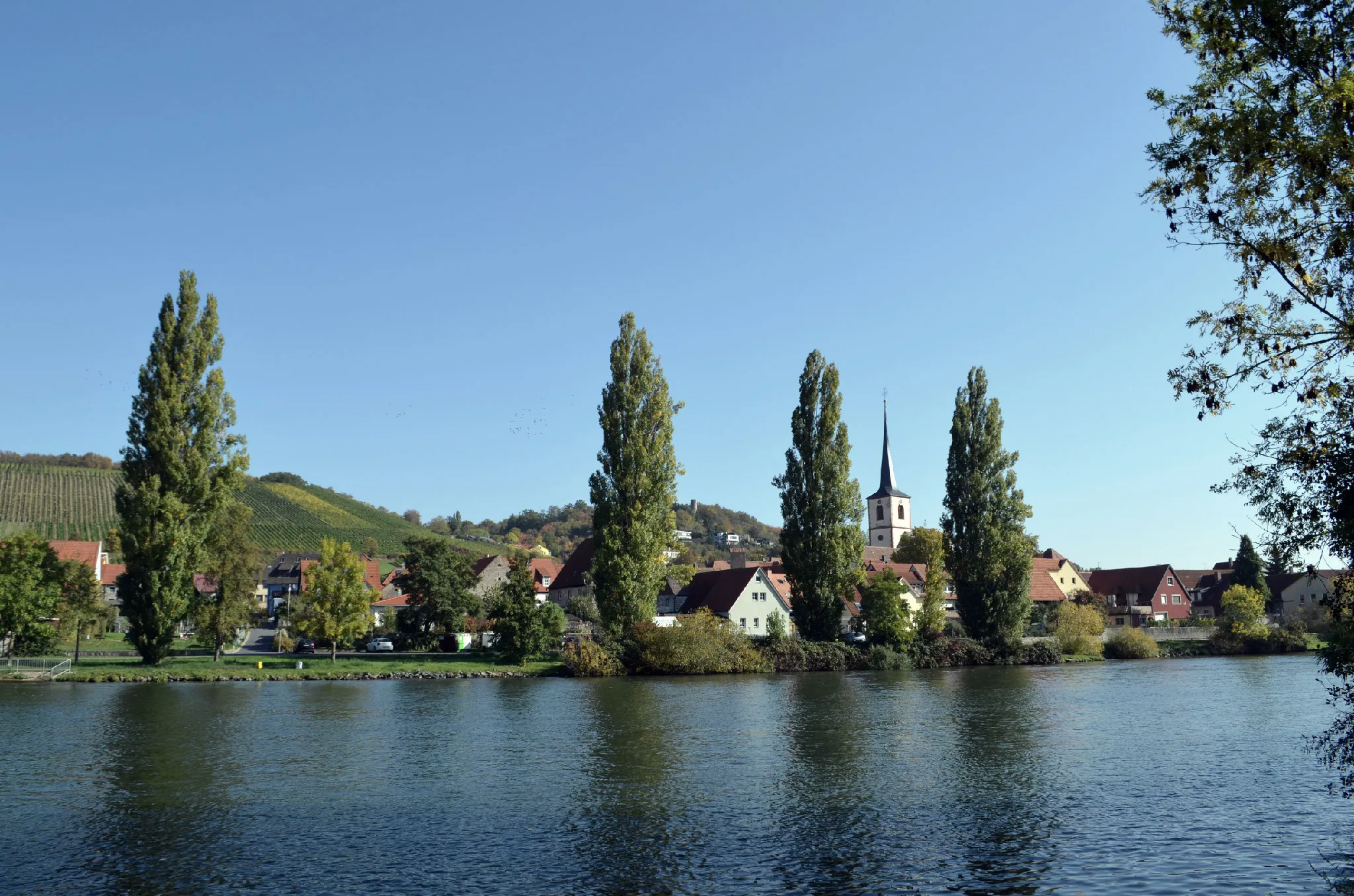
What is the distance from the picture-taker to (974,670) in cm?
7706

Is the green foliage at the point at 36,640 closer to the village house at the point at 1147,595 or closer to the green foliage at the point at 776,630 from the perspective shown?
the green foliage at the point at 776,630

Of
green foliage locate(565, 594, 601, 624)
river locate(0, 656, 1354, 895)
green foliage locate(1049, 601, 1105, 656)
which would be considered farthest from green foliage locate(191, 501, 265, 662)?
green foliage locate(1049, 601, 1105, 656)

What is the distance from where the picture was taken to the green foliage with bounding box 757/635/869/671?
76.8 metres

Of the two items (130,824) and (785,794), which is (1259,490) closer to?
(785,794)

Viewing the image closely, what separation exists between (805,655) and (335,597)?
A: 35.6 meters

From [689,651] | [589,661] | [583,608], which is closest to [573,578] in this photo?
[583,608]

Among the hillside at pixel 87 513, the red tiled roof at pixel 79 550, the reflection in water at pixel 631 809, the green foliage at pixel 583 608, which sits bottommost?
the reflection in water at pixel 631 809

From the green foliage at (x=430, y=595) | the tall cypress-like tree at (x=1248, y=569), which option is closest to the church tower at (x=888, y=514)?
the tall cypress-like tree at (x=1248, y=569)

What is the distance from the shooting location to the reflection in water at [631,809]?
18.1 m

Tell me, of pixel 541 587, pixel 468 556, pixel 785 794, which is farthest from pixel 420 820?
pixel 541 587

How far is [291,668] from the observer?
6869 centimetres

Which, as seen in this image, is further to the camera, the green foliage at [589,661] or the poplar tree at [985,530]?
the poplar tree at [985,530]

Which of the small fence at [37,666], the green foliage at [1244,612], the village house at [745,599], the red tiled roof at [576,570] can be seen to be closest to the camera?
the small fence at [37,666]

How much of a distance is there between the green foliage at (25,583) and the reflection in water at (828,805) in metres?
48.5
